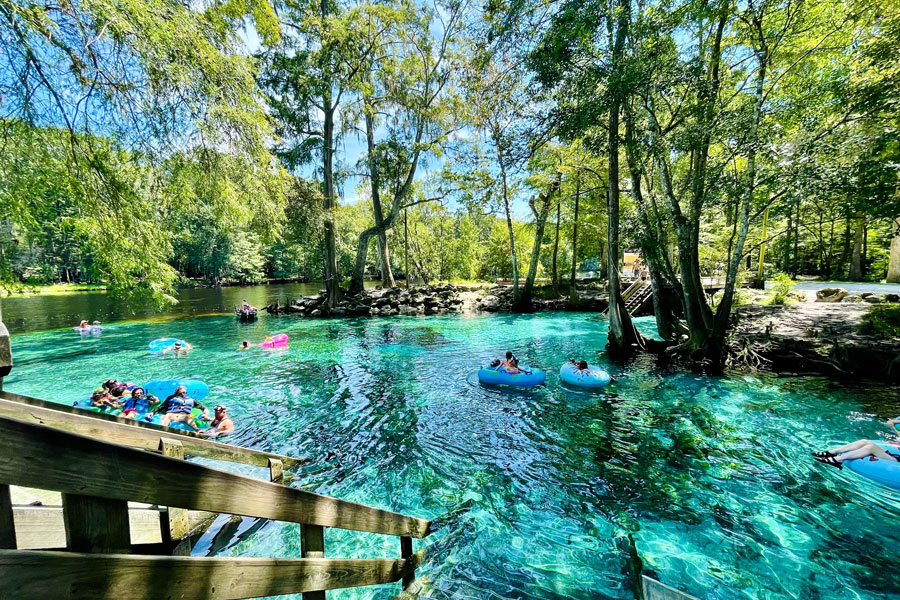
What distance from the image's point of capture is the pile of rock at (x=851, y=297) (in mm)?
15231

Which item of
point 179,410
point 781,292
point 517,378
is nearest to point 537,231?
point 781,292

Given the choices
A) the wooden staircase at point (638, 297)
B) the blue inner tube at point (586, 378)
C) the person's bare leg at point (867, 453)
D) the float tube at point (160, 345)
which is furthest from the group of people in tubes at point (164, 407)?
the wooden staircase at point (638, 297)

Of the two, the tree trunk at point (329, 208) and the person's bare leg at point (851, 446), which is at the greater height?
the tree trunk at point (329, 208)

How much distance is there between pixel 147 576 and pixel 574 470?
6.49 metres

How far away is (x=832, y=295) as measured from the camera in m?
18.3

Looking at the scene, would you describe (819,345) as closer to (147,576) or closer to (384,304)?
(147,576)

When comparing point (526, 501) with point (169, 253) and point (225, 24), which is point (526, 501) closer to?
point (169, 253)

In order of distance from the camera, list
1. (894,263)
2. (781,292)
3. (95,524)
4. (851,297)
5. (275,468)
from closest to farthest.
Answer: (95,524), (275,468), (851,297), (781,292), (894,263)

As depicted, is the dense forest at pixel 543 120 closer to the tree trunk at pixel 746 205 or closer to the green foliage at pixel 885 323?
the tree trunk at pixel 746 205

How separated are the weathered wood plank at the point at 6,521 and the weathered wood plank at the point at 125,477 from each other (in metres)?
0.13

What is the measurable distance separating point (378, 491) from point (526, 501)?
2.37 m

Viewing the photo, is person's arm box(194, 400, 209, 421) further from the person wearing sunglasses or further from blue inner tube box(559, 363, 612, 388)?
blue inner tube box(559, 363, 612, 388)

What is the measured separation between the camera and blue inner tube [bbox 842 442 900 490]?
18.7ft

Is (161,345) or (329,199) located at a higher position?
(329,199)
